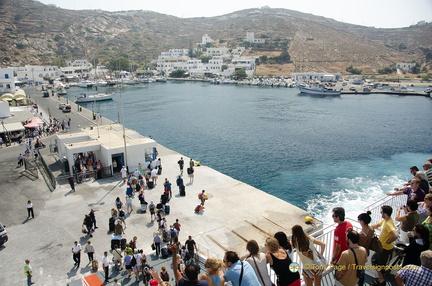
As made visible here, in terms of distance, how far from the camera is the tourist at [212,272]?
4.74m

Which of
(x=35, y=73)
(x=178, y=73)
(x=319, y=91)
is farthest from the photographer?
(x=178, y=73)

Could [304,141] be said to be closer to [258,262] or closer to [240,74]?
[258,262]

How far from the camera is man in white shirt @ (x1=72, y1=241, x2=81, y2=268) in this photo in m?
11.5

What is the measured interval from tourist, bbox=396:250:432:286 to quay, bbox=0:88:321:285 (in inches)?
307

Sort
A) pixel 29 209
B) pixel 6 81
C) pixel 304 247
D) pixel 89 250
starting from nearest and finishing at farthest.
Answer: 1. pixel 304 247
2. pixel 89 250
3. pixel 29 209
4. pixel 6 81

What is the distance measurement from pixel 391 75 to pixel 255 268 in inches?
6626

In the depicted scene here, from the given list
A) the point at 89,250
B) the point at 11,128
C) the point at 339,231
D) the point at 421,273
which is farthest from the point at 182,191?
the point at 11,128

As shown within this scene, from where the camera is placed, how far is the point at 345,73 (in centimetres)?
14950

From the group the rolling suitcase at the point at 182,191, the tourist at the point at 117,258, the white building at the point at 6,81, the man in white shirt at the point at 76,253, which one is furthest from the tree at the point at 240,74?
the tourist at the point at 117,258

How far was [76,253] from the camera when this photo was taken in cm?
1155

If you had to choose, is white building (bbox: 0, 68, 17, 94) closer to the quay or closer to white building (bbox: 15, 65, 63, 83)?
the quay

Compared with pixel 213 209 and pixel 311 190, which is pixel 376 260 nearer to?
pixel 213 209

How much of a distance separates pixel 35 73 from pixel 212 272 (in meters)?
133

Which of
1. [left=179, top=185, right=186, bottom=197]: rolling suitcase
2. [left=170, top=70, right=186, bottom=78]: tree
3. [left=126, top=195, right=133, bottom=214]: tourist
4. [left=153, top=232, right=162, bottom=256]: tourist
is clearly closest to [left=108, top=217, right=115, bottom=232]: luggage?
[left=126, top=195, right=133, bottom=214]: tourist
